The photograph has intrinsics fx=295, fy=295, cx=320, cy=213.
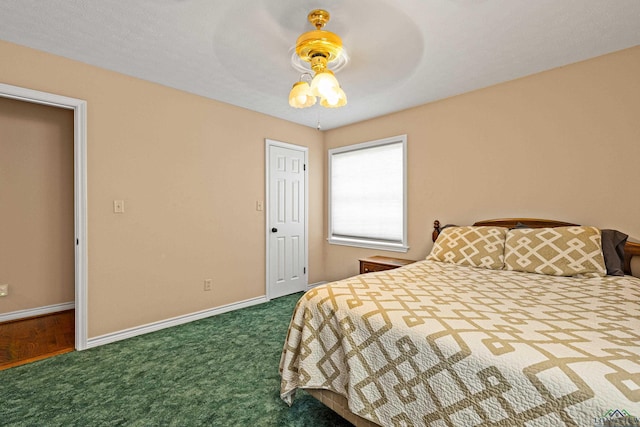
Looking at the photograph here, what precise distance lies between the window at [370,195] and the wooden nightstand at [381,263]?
25 cm

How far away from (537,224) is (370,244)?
1875mm

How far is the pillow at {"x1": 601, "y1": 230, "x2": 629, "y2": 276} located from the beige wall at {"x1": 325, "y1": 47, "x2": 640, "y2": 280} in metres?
0.17

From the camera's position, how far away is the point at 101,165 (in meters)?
2.57

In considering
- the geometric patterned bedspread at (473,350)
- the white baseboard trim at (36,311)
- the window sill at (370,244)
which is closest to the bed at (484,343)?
the geometric patterned bedspread at (473,350)

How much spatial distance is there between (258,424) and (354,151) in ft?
11.0

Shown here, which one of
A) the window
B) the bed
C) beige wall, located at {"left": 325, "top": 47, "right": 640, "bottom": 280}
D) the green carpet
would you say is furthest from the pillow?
the green carpet

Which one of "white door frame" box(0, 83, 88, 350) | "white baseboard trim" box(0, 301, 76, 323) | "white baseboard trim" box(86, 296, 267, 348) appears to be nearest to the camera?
"white door frame" box(0, 83, 88, 350)

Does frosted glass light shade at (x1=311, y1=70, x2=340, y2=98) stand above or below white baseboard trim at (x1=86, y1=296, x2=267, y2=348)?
above

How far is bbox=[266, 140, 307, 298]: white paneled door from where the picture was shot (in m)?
3.87

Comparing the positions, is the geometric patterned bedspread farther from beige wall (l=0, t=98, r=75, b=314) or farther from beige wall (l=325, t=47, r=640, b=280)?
beige wall (l=0, t=98, r=75, b=314)

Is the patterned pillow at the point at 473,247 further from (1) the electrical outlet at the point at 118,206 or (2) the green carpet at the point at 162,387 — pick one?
(1) the electrical outlet at the point at 118,206

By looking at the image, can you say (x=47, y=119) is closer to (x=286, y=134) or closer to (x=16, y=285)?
(x=16, y=285)

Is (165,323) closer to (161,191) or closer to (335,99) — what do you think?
(161,191)

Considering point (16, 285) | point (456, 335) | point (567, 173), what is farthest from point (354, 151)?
point (16, 285)
